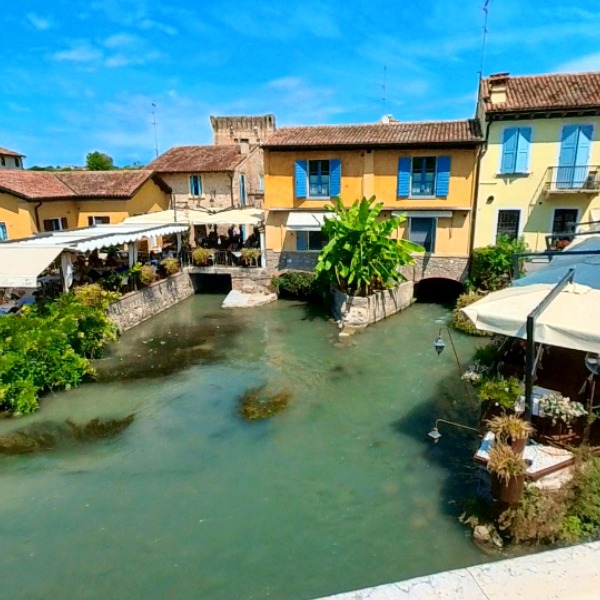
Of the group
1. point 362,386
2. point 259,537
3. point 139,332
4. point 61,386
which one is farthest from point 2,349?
point 362,386

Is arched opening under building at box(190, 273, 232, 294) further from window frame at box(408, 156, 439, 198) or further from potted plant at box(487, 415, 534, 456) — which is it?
potted plant at box(487, 415, 534, 456)

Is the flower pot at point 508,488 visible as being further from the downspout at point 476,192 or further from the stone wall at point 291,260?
the stone wall at point 291,260

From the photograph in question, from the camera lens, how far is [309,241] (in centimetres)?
2584

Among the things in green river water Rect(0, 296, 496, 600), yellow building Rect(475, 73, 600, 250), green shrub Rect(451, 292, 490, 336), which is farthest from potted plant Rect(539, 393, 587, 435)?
yellow building Rect(475, 73, 600, 250)

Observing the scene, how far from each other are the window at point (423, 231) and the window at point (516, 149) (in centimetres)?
445

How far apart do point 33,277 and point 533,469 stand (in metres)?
15.5

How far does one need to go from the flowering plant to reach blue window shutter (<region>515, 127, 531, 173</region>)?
17236 millimetres

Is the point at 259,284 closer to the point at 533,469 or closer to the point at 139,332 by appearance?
the point at 139,332

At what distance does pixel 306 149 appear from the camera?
24.2 metres

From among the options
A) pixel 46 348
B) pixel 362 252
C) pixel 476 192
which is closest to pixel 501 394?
pixel 46 348

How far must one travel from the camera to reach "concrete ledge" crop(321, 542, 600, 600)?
2.44 meters

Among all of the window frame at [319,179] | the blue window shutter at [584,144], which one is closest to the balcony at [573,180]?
the blue window shutter at [584,144]

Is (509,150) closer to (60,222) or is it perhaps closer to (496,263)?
(496,263)

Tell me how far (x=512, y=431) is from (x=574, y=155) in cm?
1885
